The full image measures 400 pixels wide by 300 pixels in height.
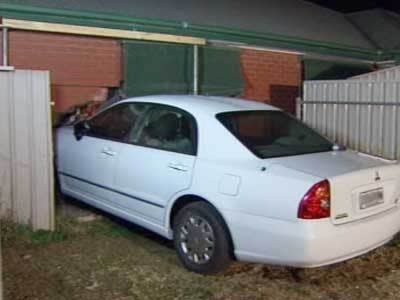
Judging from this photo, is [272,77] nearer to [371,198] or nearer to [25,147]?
[25,147]

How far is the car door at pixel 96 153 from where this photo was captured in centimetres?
555

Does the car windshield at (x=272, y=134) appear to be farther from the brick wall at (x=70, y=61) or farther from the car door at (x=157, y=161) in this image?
the brick wall at (x=70, y=61)

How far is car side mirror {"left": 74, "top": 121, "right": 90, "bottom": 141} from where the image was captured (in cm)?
610

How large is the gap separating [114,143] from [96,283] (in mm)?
1668

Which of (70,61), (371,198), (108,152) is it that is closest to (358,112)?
(371,198)

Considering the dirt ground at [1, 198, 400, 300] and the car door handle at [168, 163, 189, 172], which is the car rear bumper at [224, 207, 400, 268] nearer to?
the dirt ground at [1, 198, 400, 300]

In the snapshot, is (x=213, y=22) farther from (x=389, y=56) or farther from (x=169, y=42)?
(x=389, y=56)

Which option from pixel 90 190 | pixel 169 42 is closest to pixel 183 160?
pixel 90 190

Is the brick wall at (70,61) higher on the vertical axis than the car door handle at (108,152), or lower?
higher

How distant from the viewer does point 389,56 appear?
12.9 metres

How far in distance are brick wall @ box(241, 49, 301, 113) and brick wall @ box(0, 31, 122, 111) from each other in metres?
2.62

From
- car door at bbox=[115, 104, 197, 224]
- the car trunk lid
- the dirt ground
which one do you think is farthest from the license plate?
car door at bbox=[115, 104, 197, 224]

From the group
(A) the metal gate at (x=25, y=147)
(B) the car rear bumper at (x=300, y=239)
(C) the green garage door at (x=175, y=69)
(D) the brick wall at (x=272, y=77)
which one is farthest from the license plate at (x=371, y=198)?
(D) the brick wall at (x=272, y=77)

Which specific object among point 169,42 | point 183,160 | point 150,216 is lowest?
point 150,216
